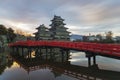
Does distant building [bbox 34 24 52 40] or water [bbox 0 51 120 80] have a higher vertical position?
distant building [bbox 34 24 52 40]

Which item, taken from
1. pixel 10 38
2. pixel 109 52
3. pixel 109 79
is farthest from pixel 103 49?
pixel 10 38

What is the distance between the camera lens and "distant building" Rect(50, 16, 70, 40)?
76.6 meters

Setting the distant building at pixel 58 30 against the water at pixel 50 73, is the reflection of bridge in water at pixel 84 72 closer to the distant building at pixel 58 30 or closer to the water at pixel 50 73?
the water at pixel 50 73

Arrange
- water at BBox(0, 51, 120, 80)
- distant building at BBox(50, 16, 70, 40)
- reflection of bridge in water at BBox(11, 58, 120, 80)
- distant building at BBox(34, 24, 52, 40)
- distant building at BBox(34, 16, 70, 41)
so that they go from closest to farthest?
reflection of bridge in water at BBox(11, 58, 120, 80), water at BBox(0, 51, 120, 80), distant building at BBox(50, 16, 70, 40), distant building at BBox(34, 16, 70, 41), distant building at BBox(34, 24, 52, 40)

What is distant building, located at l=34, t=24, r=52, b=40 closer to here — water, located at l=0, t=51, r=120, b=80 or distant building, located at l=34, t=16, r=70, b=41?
distant building, located at l=34, t=16, r=70, b=41

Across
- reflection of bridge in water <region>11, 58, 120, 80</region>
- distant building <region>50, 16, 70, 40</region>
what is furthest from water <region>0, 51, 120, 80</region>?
distant building <region>50, 16, 70, 40</region>

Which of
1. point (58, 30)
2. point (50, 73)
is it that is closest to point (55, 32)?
point (58, 30)

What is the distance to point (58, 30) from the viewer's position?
7675 cm

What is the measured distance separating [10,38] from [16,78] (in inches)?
3147

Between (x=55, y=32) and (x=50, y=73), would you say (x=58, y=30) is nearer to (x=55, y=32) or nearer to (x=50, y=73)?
(x=55, y=32)

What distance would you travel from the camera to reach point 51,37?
258 feet

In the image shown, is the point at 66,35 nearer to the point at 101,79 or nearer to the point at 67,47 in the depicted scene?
the point at 67,47

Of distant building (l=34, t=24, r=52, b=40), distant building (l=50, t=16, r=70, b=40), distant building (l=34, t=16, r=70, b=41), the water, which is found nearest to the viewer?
the water

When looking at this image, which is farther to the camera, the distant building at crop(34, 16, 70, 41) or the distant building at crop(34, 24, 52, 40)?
the distant building at crop(34, 24, 52, 40)
